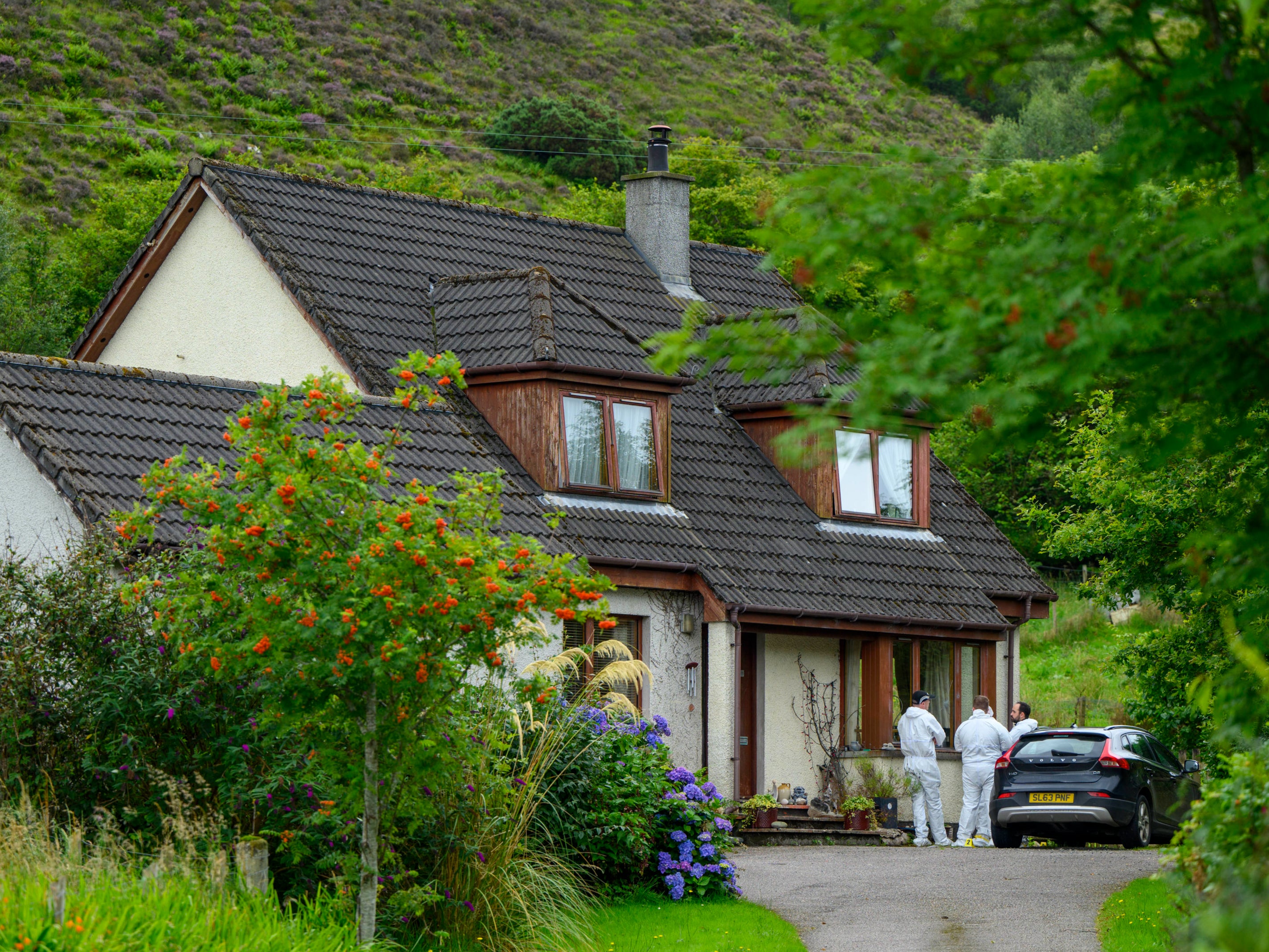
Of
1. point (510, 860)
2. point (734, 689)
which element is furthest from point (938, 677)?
point (510, 860)

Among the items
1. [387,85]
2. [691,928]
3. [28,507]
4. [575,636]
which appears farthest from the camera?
[387,85]

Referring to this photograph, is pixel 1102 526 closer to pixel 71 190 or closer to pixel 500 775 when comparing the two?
pixel 500 775

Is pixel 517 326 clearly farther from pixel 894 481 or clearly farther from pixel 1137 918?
pixel 1137 918

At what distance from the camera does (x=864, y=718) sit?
25.4 metres

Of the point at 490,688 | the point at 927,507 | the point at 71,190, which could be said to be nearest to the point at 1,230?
the point at 71,190

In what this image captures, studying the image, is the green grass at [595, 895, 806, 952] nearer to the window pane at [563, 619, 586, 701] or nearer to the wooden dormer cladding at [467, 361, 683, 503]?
the window pane at [563, 619, 586, 701]

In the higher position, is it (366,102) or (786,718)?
(366,102)

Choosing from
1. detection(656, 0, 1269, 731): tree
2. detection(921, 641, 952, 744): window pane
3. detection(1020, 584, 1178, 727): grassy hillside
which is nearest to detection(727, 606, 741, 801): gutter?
detection(921, 641, 952, 744): window pane

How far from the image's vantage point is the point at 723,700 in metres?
23.3

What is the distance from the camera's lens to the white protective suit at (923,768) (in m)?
23.0

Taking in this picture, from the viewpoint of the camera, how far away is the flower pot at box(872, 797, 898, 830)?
24.0m

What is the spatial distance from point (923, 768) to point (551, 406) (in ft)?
21.0

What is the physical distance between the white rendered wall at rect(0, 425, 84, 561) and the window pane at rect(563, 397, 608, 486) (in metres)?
7.06

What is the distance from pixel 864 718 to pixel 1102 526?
5.56 meters
